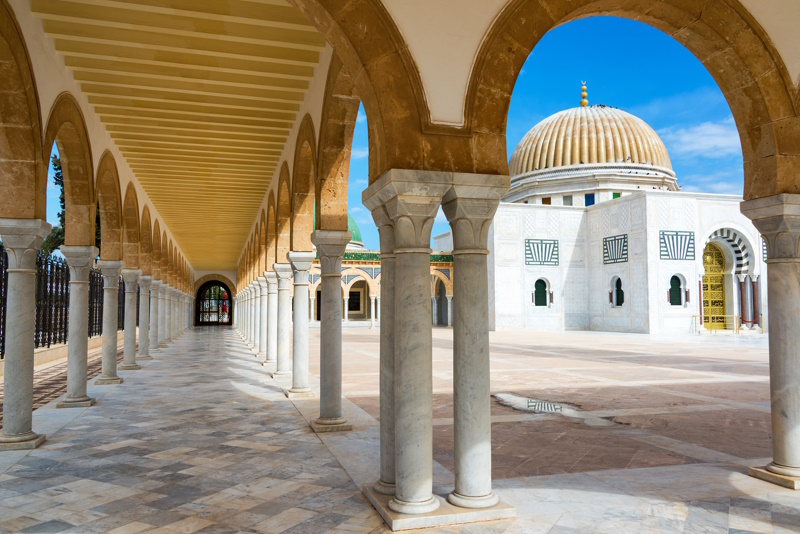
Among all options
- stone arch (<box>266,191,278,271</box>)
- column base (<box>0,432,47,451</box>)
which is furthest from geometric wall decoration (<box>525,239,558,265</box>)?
column base (<box>0,432,47,451</box>)

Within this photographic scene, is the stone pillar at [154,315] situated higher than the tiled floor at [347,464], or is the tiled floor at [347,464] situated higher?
the stone pillar at [154,315]

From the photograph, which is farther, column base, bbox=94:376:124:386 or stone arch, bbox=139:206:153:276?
stone arch, bbox=139:206:153:276

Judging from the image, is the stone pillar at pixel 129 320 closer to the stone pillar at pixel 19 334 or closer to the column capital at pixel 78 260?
the column capital at pixel 78 260

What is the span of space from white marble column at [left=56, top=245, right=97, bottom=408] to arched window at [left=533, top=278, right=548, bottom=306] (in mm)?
27804

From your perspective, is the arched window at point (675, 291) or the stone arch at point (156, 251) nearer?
the stone arch at point (156, 251)

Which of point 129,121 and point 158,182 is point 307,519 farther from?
point 158,182

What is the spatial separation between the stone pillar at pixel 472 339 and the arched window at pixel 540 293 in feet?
98.7

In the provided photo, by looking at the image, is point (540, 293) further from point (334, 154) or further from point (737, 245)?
point (334, 154)

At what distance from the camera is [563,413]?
7.38 metres

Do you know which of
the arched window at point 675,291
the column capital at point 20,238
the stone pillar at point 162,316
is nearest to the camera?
the column capital at point 20,238

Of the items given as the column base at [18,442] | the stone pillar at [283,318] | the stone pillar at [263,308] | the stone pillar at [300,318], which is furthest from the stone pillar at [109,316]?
the stone pillar at [263,308]

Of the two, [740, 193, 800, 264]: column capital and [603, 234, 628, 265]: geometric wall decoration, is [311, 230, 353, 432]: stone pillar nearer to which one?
[740, 193, 800, 264]: column capital

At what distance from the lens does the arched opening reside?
150 ft

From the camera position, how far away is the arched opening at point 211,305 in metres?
45.7
